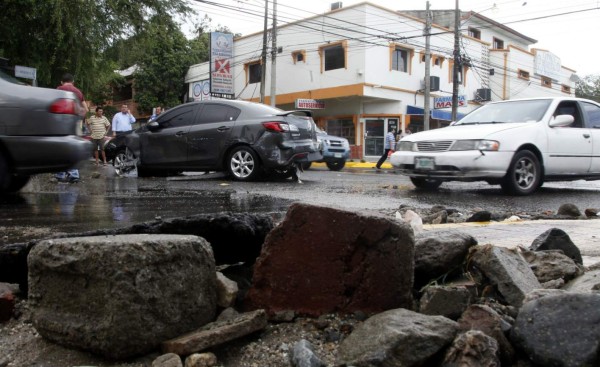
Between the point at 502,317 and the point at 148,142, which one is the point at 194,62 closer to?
the point at 148,142

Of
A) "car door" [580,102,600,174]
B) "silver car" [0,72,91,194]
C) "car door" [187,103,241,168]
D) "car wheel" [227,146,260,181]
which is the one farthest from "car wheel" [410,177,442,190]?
"silver car" [0,72,91,194]

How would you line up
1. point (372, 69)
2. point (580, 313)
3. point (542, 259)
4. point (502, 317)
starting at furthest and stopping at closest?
point (372, 69) < point (542, 259) < point (502, 317) < point (580, 313)

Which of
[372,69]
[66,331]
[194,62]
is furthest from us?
[194,62]

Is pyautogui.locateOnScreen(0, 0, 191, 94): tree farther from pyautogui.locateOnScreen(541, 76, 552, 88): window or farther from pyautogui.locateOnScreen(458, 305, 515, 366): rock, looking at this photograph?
pyautogui.locateOnScreen(541, 76, 552, 88): window

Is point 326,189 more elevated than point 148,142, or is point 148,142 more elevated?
point 148,142

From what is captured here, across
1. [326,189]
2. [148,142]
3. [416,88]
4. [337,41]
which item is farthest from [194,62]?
[326,189]

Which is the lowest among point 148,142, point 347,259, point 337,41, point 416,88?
point 347,259

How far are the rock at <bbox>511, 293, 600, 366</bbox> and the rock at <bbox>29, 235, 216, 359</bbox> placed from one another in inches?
48.8

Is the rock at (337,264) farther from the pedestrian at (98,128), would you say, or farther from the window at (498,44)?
the window at (498,44)

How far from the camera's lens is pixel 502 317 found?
2092 mm

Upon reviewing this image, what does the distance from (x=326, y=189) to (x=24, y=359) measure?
6.00 m

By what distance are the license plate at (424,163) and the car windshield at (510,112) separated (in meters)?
1.27

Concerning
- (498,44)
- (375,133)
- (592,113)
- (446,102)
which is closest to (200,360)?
(592,113)

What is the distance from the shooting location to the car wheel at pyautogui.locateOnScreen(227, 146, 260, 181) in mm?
8789
